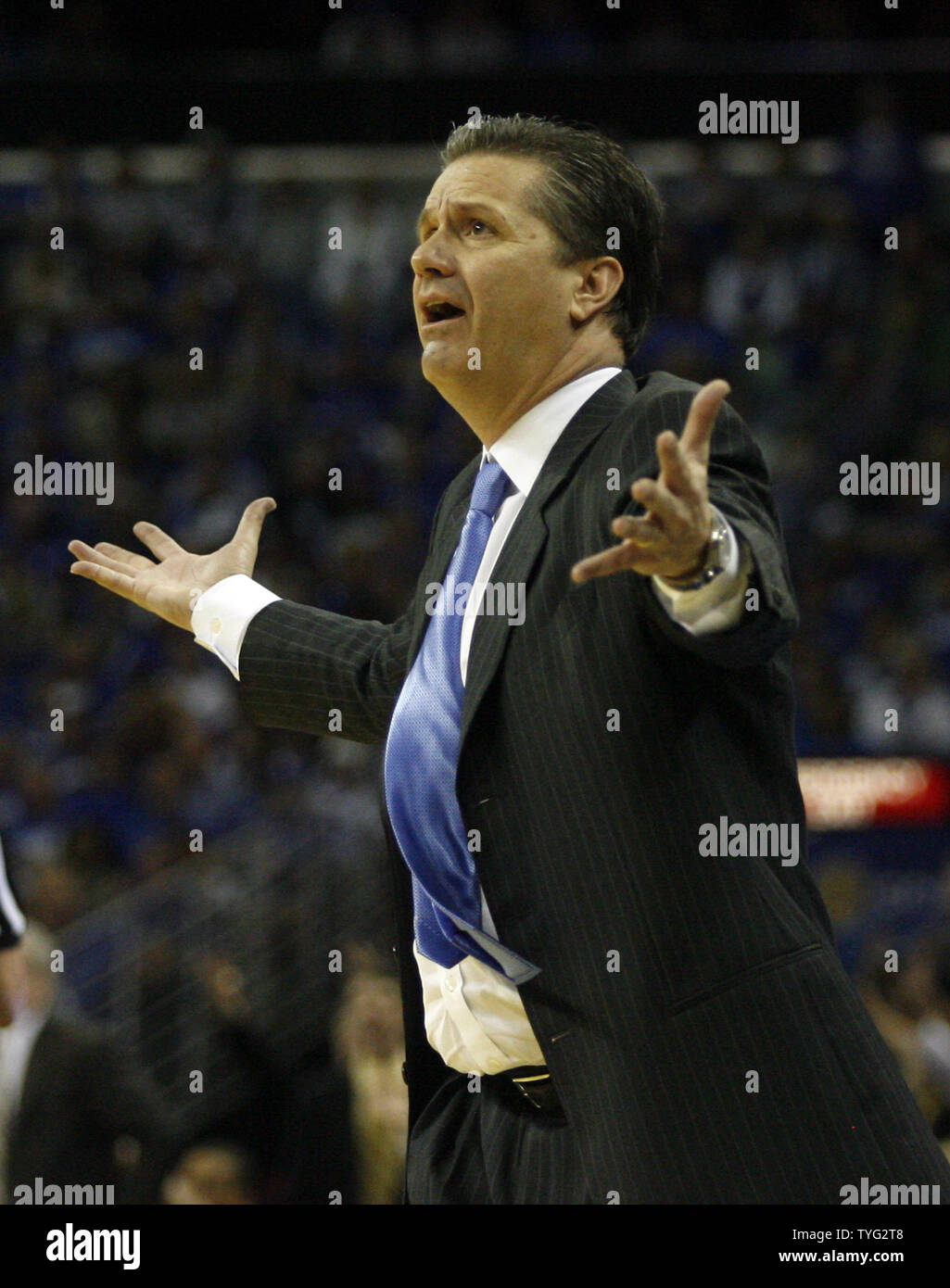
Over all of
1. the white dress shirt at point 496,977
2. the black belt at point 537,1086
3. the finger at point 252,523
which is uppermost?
the finger at point 252,523

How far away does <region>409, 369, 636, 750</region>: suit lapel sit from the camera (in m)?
2.04

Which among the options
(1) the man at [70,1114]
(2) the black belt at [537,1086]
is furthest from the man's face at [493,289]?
(1) the man at [70,1114]

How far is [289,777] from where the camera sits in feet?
25.1

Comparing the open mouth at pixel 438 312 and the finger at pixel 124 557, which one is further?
the finger at pixel 124 557

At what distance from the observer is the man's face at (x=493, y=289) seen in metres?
2.29

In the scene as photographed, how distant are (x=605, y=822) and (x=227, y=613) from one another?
0.87 meters

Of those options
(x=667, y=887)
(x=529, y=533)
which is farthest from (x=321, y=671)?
(x=667, y=887)

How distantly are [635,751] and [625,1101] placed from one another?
383 mm

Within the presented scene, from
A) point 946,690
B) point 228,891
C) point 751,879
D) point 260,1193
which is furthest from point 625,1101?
point 946,690

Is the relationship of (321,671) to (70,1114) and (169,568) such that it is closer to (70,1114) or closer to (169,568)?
(169,568)

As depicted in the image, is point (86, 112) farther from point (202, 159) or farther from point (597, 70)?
point (597, 70)

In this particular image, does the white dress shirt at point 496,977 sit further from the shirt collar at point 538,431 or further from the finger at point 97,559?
the finger at point 97,559

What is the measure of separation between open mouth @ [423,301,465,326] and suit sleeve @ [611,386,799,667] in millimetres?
455

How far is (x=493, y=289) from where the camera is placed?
230 cm
